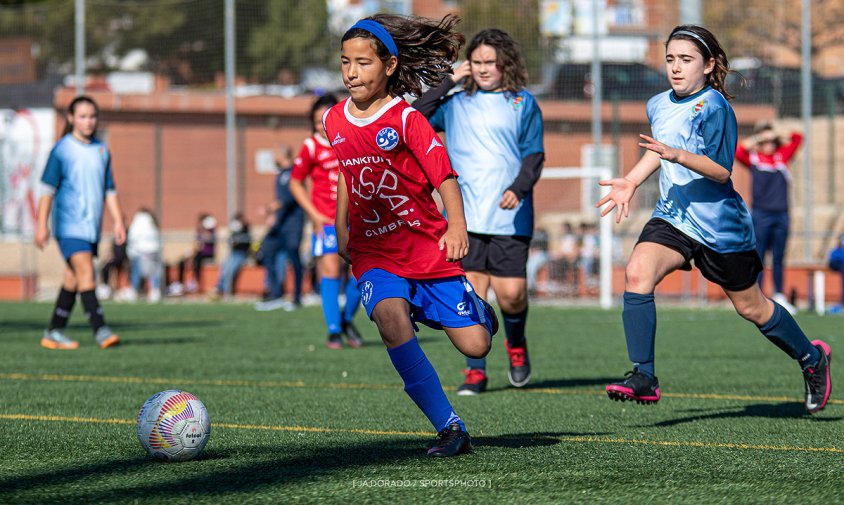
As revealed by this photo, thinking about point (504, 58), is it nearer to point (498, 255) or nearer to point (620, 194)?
point (498, 255)

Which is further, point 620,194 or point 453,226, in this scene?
point 620,194

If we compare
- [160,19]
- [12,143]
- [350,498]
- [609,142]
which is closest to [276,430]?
[350,498]

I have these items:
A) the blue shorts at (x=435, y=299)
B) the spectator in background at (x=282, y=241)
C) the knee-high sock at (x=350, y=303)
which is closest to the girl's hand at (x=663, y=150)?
the blue shorts at (x=435, y=299)

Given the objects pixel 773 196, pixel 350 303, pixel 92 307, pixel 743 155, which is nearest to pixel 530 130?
pixel 350 303

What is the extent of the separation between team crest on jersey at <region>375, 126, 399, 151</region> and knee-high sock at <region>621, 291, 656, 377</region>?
1511 mm

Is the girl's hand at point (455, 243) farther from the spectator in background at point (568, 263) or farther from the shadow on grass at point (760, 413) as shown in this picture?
the spectator in background at point (568, 263)

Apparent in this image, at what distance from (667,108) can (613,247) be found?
14128mm

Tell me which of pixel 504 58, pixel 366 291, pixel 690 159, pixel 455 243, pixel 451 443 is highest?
pixel 504 58

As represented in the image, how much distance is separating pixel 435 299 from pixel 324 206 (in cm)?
583

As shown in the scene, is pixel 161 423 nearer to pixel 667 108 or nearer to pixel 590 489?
pixel 590 489

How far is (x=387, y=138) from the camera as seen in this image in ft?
16.0

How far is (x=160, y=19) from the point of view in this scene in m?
26.8

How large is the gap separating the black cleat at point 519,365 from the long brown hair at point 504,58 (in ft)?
4.98

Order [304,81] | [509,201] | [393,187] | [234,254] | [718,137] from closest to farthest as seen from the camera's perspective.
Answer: [393,187], [718,137], [509,201], [234,254], [304,81]
